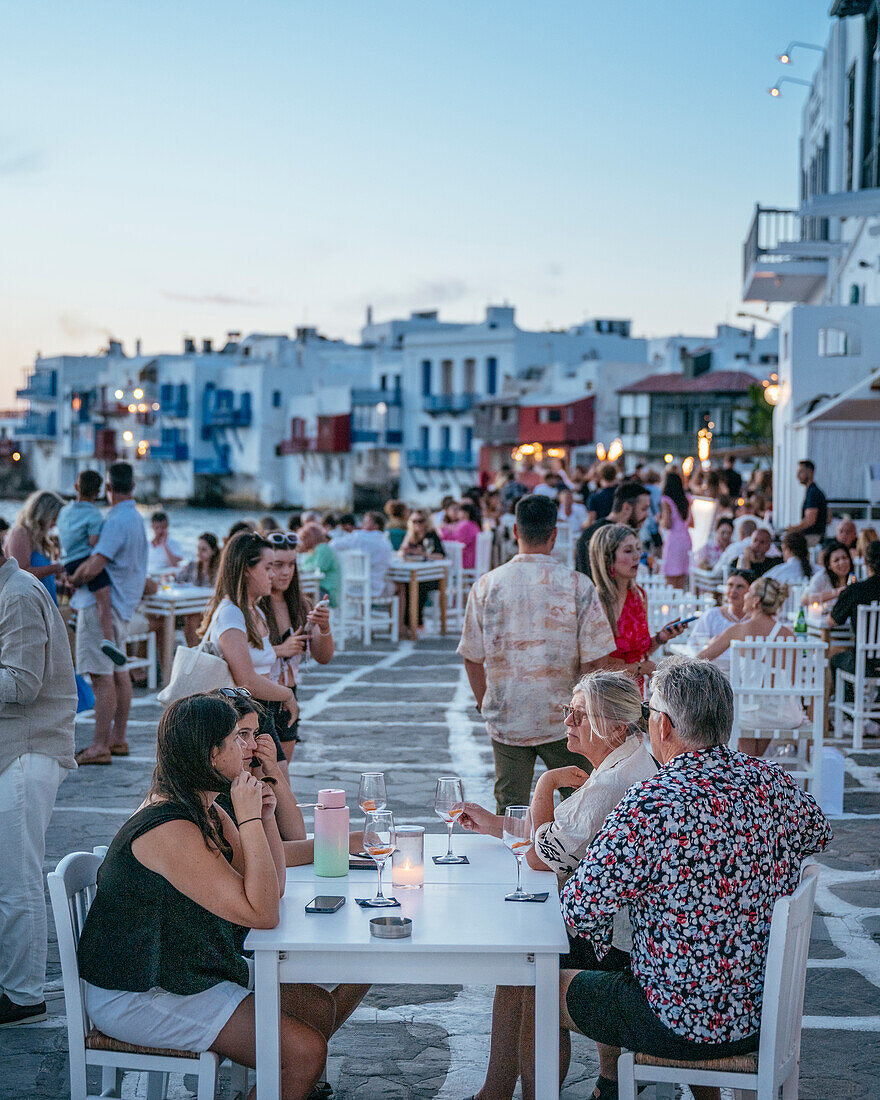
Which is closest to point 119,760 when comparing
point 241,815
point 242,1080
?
point 242,1080

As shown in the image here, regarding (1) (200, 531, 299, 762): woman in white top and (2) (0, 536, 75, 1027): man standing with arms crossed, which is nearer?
(2) (0, 536, 75, 1027): man standing with arms crossed

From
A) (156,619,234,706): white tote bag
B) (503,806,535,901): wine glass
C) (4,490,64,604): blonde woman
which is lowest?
(503,806,535,901): wine glass

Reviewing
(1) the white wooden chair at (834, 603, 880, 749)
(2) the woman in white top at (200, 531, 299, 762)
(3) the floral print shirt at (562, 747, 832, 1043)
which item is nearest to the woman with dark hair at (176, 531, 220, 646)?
(1) the white wooden chair at (834, 603, 880, 749)

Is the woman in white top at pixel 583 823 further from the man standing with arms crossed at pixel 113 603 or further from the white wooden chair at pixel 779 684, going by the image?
the man standing with arms crossed at pixel 113 603

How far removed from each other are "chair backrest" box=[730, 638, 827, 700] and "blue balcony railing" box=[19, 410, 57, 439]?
88794 millimetres

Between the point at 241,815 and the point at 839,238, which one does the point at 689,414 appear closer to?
the point at 839,238

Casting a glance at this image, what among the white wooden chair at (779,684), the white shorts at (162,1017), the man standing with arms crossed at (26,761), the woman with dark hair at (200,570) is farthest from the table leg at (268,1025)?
the woman with dark hair at (200,570)

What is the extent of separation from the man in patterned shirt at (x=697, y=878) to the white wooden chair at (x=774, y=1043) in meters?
0.03

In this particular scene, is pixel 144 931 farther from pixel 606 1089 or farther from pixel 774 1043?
pixel 774 1043

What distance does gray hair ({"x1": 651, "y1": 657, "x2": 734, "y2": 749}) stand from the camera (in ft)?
10.3

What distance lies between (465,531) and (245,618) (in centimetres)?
1247

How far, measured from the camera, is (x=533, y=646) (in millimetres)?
5293

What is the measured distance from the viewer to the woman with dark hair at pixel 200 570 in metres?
11.8

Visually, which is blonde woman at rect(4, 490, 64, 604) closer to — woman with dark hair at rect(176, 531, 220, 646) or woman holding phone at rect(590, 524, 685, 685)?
woman holding phone at rect(590, 524, 685, 685)
